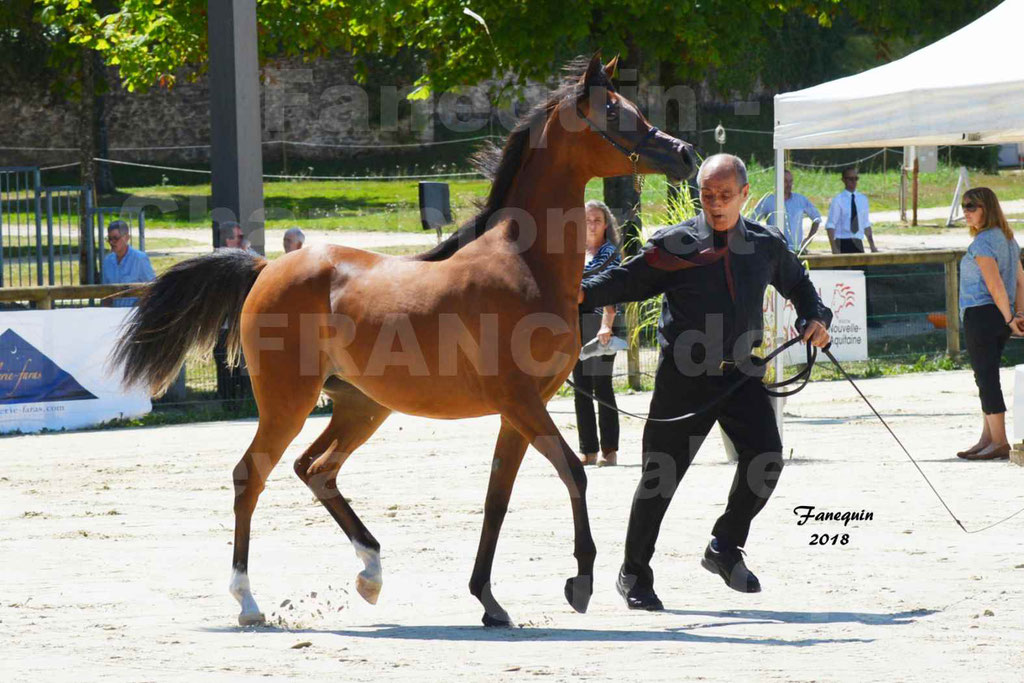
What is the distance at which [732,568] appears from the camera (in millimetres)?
5887

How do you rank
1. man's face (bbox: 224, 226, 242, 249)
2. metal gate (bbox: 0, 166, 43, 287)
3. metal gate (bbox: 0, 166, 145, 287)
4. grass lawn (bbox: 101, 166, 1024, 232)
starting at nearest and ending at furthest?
man's face (bbox: 224, 226, 242, 249) → metal gate (bbox: 0, 166, 145, 287) → metal gate (bbox: 0, 166, 43, 287) → grass lawn (bbox: 101, 166, 1024, 232)

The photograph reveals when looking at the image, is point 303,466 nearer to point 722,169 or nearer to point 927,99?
point 722,169

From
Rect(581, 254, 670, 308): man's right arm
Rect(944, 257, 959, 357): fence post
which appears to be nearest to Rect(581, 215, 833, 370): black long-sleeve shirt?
Rect(581, 254, 670, 308): man's right arm

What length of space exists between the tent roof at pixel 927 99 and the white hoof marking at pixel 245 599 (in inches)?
214

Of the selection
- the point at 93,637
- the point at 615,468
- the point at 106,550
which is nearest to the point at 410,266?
the point at 93,637

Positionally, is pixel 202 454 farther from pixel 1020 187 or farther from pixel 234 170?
pixel 1020 187

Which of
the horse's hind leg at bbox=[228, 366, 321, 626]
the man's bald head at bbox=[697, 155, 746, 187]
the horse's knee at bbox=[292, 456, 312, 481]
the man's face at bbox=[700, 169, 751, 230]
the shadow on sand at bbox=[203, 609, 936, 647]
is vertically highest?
the man's bald head at bbox=[697, 155, 746, 187]

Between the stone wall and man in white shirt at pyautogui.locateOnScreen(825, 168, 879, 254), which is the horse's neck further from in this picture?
the stone wall

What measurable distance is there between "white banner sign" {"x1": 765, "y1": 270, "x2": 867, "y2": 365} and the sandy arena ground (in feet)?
14.1

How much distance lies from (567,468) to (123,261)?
900 centimetres

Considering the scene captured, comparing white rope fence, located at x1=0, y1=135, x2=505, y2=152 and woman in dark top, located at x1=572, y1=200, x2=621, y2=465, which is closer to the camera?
woman in dark top, located at x1=572, y1=200, x2=621, y2=465

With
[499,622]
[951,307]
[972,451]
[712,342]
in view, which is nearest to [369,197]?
[951,307]

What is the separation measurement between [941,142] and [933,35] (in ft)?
56.2

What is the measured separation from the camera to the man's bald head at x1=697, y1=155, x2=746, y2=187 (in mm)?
5715
